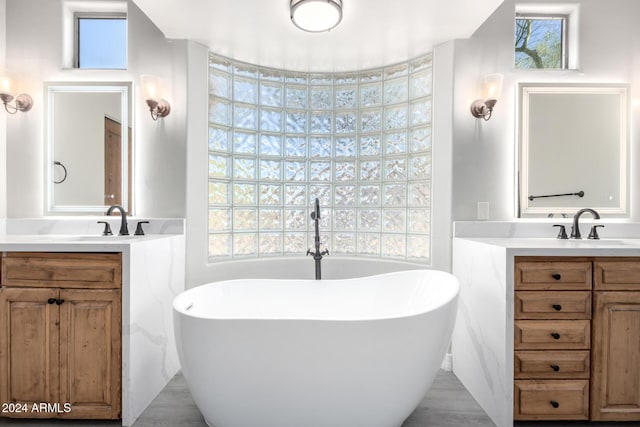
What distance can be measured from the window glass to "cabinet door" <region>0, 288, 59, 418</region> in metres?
1.60

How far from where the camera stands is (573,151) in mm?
2221

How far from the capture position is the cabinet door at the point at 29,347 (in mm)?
1583

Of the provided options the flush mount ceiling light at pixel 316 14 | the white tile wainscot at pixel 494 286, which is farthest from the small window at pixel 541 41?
the flush mount ceiling light at pixel 316 14

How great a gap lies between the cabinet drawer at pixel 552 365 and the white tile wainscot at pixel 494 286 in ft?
0.20

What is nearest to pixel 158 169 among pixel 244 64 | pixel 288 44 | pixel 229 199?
pixel 229 199

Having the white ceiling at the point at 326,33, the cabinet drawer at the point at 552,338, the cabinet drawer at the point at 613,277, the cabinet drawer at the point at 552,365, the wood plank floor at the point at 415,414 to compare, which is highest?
the white ceiling at the point at 326,33

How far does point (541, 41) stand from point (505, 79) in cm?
43

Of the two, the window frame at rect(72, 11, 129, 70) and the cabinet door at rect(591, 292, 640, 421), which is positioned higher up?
the window frame at rect(72, 11, 129, 70)

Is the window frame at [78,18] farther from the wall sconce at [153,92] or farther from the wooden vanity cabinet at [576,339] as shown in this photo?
the wooden vanity cabinet at [576,339]

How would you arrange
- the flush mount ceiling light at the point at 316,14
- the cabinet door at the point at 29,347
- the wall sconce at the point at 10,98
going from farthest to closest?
the wall sconce at the point at 10,98 < the flush mount ceiling light at the point at 316,14 < the cabinet door at the point at 29,347

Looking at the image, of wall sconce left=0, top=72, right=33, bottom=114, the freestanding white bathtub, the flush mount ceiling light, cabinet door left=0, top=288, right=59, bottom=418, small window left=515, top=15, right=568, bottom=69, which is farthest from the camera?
small window left=515, top=15, right=568, bottom=69

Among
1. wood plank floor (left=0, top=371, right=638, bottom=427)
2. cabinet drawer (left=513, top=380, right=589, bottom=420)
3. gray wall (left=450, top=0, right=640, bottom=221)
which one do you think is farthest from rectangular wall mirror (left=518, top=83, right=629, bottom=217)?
wood plank floor (left=0, top=371, right=638, bottom=427)

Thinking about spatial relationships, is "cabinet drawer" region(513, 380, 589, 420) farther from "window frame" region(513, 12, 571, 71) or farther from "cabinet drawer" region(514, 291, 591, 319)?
"window frame" region(513, 12, 571, 71)

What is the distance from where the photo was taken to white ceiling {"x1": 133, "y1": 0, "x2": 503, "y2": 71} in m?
1.83
